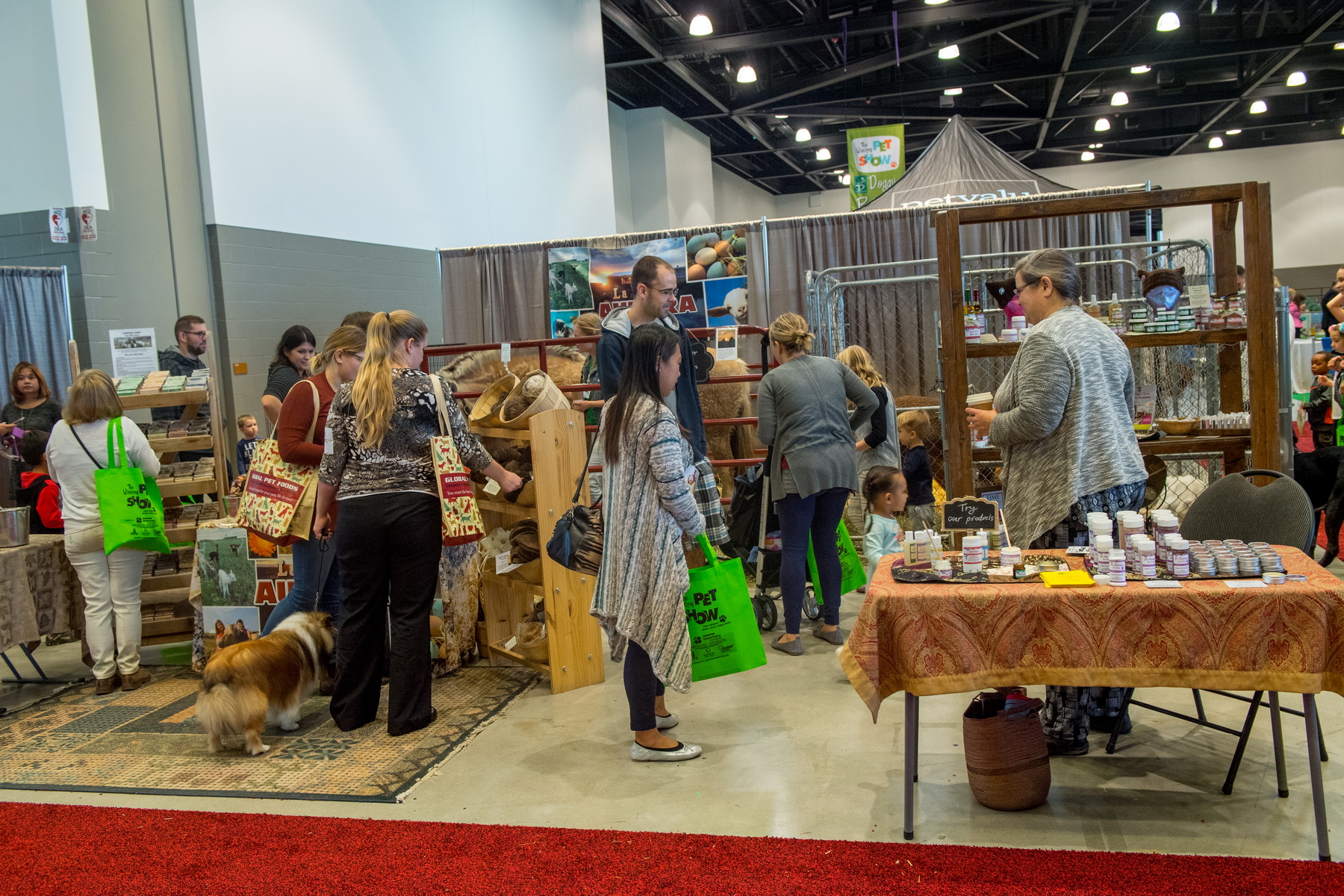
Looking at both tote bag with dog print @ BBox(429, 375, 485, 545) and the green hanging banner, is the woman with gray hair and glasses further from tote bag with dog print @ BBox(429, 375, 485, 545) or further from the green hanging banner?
the green hanging banner

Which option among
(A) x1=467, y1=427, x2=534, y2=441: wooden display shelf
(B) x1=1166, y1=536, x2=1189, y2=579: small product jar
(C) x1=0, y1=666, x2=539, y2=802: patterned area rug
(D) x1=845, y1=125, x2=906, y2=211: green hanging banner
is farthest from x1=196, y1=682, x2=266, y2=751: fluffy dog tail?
(D) x1=845, y1=125, x2=906, y2=211: green hanging banner

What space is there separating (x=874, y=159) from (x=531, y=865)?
39.6 ft

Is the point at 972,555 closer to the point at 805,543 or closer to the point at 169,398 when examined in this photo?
the point at 805,543

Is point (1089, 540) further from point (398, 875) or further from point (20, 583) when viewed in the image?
point (20, 583)

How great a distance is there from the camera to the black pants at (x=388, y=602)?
3613 mm

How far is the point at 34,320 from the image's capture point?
6.26 m

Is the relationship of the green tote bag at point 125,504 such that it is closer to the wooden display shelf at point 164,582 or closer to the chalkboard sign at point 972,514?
the wooden display shelf at point 164,582

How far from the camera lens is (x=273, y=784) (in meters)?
3.41

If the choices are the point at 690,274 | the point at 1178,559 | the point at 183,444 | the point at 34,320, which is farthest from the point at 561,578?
the point at 690,274

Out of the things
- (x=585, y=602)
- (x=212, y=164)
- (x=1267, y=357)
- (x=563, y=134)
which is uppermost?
(x=563, y=134)

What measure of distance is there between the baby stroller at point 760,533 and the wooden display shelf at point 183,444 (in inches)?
109

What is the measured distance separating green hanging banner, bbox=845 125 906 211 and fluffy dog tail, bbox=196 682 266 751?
1106cm

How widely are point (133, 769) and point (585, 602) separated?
183cm

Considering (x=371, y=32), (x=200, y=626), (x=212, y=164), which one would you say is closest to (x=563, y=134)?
(x=371, y=32)
